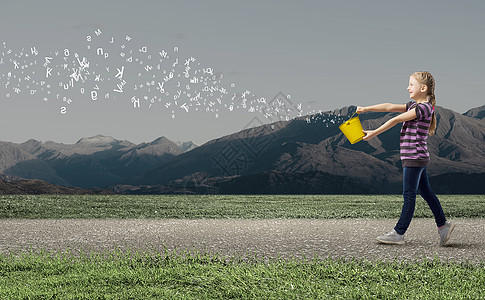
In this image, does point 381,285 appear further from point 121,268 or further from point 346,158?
point 346,158

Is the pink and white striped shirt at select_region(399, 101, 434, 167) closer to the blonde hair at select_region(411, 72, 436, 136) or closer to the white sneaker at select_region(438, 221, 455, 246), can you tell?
the blonde hair at select_region(411, 72, 436, 136)

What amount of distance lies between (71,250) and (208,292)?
121 inches

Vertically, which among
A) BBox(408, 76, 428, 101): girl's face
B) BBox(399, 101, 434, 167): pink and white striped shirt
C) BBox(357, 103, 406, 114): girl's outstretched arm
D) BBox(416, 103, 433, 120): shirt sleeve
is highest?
BBox(408, 76, 428, 101): girl's face

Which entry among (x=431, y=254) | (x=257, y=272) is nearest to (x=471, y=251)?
(x=431, y=254)

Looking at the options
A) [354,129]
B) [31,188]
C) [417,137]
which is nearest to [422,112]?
[417,137]

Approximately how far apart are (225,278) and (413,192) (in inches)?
119

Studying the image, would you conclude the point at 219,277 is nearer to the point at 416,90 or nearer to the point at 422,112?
the point at 422,112

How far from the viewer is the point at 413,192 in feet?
21.9

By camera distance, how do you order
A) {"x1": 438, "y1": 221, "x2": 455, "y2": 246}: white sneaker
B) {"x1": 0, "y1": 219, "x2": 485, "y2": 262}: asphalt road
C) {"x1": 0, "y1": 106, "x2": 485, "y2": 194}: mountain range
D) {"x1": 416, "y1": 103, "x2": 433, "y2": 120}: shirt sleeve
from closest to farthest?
{"x1": 416, "y1": 103, "x2": 433, "y2": 120}: shirt sleeve < {"x1": 0, "y1": 219, "x2": 485, "y2": 262}: asphalt road < {"x1": 438, "y1": 221, "x2": 455, "y2": 246}: white sneaker < {"x1": 0, "y1": 106, "x2": 485, "y2": 194}: mountain range

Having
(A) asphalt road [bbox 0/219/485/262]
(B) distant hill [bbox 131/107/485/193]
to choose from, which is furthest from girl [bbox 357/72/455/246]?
(B) distant hill [bbox 131/107/485/193]

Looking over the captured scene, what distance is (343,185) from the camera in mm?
84688

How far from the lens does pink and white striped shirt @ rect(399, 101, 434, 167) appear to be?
6484 millimetres

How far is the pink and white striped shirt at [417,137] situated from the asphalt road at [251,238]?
1183 mm

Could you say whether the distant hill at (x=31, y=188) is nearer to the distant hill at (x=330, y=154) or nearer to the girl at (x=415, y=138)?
the girl at (x=415, y=138)
